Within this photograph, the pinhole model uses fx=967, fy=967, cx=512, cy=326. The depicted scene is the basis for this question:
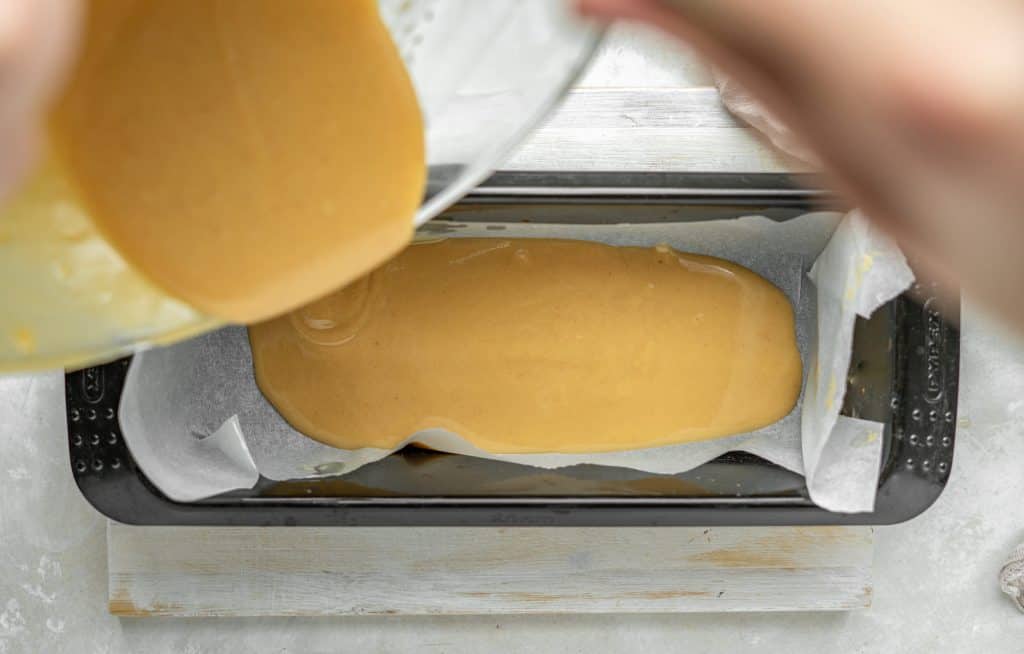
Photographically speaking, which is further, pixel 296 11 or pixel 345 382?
pixel 345 382

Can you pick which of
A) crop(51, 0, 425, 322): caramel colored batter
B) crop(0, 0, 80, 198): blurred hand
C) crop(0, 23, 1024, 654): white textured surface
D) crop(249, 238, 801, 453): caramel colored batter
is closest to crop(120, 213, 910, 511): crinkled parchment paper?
crop(249, 238, 801, 453): caramel colored batter

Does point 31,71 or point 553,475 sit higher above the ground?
point 31,71

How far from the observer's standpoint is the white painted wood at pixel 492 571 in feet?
3.88

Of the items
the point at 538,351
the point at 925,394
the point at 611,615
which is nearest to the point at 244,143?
the point at 538,351

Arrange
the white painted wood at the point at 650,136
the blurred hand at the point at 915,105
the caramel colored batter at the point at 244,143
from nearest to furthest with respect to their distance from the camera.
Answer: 1. the blurred hand at the point at 915,105
2. the caramel colored batter at the point at 244,143
3. the white painted wood at the point at 650,136

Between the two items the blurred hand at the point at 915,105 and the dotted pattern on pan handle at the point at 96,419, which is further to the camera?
the dotted pattern on pan handle at the point at 96,419

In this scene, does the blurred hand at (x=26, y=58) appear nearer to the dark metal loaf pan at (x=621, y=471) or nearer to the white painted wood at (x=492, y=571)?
the dark metal loaf pan at (x=621, y=471)

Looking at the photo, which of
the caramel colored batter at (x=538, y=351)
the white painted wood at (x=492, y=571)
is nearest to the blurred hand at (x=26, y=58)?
the caramel colored batter at (x=538, y=351)

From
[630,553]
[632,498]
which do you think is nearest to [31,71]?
[632,498]

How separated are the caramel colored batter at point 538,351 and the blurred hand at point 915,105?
30.4 inches

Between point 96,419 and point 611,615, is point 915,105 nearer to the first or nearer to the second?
point 96,419

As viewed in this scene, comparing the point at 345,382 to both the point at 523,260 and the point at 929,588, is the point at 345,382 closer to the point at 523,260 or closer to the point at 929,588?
the point at 523,260

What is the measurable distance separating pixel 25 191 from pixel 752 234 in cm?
82

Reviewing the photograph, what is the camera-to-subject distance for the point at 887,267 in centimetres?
98
